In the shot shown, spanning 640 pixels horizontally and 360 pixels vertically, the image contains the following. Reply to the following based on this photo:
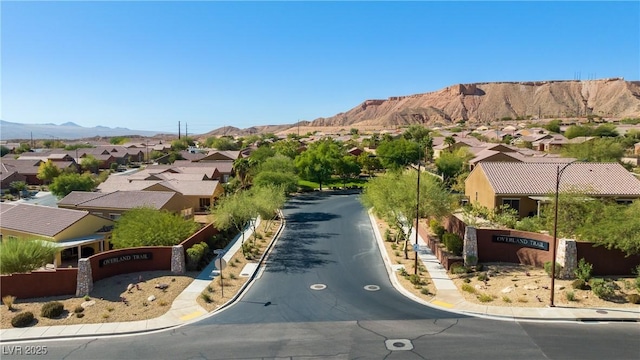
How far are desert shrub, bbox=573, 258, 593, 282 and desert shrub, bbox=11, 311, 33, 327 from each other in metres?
29.7

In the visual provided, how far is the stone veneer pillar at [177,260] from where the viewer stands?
2889cm

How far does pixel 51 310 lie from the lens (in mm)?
22469

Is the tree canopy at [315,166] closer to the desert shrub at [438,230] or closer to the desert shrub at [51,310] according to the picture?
the desert shrub at [438,230]

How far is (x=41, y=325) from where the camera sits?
71.5 ft

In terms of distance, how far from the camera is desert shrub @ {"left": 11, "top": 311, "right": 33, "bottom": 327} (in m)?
21.6

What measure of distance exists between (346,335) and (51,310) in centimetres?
1511

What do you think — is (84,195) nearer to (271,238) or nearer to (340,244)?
(271,238)

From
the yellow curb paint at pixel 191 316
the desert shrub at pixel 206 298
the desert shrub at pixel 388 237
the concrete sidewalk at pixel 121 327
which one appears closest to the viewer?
the concrete sidewalk at pixel 121 327

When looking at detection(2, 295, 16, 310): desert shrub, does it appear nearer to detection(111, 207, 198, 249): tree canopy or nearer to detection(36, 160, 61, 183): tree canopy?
detection(111, 207, 198, 249): tree canopy

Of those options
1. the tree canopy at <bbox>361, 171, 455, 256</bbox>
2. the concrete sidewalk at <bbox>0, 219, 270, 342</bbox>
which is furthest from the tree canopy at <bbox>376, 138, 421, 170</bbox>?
the concrete sidewalk at <bbox>0, 219, 270, 342</bbox>

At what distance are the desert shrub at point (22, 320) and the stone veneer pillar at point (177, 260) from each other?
8539mm

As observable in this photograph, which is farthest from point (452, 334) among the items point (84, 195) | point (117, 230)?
point (84, 195)

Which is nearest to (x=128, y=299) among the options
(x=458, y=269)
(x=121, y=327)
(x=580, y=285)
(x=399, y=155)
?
(x=121, y=327)

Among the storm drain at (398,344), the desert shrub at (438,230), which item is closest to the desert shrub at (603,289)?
the storm drain at (398,344)
